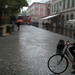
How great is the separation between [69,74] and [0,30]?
37.3ft

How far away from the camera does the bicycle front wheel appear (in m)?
4.70

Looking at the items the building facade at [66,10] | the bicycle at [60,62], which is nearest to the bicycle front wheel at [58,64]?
the bicycle at [60,62]

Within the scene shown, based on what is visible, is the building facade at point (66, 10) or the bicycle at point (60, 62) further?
the building facade at point (66, 10)

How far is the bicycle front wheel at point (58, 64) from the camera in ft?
15.4

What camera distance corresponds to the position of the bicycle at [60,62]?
470cm

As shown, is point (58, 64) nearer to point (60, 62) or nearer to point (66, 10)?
point (60, 62)

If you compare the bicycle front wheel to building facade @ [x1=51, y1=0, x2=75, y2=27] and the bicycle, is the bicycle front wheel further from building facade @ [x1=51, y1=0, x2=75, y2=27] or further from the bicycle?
building facade @ [x1=51, y1=0, x2=75, y2=27]

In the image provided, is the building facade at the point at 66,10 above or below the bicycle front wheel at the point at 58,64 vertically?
above

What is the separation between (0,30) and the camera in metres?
15.0

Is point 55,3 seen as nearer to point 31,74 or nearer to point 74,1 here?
point 74,1

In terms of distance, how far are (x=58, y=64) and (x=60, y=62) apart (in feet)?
0.36

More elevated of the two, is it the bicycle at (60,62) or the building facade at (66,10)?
the building facade at (66,10)

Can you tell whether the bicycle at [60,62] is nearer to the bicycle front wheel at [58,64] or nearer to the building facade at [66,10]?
the bicycle front wheel at [58,64]

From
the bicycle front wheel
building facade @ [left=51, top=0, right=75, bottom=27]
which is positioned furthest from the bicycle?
building facade @ [left=51, top=0, right=75, bottom=27]
